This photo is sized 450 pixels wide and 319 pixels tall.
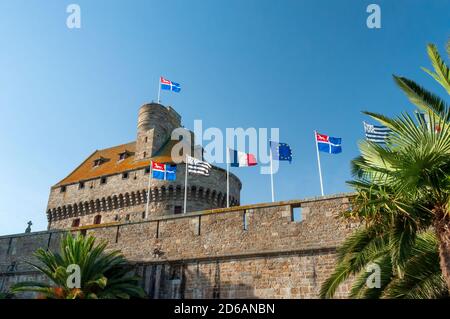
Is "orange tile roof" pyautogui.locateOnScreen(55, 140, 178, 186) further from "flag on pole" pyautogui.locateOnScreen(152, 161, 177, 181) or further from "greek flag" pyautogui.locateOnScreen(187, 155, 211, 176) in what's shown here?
"greek flag" pyautogui.locateOnScreen(187, 155, 211, 176)

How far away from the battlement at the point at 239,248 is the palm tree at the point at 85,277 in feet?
3.72

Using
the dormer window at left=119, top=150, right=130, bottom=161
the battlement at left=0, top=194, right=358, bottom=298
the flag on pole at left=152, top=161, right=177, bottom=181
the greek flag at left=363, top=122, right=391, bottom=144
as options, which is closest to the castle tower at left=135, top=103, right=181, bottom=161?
the dormer window at left=119, top=150, right=130, bottom=161

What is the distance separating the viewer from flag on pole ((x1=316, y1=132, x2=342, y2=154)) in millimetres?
20672

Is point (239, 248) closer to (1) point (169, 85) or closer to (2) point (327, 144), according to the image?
(2) point (327, 144)

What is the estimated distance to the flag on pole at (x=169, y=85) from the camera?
1180 inches

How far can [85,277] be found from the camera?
49.4ft

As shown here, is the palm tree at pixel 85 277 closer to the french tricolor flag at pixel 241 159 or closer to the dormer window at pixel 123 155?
the french tricolor flag at pixel 241 159

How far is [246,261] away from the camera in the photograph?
15.1 meters

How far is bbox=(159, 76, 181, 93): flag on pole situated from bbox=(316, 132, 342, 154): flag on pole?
13.1 m

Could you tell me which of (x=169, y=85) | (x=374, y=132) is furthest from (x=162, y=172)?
(x=374, y=132)

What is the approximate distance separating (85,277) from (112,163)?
73.4 ft

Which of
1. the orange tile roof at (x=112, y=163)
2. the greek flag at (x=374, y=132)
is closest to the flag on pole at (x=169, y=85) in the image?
the orange tile roof at (x=112, y=163)
